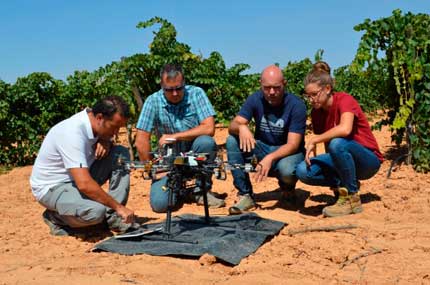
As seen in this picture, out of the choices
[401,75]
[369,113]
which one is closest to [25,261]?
[401,75]

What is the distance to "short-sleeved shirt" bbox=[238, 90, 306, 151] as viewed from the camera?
520 cm

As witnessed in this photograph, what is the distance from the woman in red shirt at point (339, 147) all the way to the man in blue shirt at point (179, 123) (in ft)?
3.36

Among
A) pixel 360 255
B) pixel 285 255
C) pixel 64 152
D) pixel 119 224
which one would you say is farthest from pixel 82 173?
pixel 360 255

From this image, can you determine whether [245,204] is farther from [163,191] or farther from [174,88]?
[174,88]

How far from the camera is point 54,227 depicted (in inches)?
191

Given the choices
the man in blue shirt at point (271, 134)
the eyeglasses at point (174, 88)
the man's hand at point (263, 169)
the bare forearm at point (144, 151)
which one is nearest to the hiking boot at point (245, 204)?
the man in blue shirt at point (271, 134)

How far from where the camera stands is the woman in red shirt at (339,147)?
16.1ft

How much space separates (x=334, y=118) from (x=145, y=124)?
1.90 metres

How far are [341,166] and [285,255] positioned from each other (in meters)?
1.28

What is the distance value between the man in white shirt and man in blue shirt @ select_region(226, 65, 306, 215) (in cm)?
115

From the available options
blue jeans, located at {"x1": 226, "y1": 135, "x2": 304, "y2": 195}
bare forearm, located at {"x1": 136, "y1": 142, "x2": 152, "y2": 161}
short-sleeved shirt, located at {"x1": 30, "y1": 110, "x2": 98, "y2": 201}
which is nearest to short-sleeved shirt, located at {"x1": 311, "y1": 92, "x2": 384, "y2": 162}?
blue jeans, located at {"x1": 226, "y1": 135, "x2": 304, "y2": 195}

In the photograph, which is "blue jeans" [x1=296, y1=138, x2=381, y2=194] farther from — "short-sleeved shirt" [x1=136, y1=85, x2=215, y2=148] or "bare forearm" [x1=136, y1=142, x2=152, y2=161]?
"bare forearm" [x1=136, y1=142, x2=152, y2=161]

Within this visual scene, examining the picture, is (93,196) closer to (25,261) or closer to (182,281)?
(25,261)

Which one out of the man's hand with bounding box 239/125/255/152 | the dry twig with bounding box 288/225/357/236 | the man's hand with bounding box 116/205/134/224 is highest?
the man's hand with bounding box 239/125/255/152
